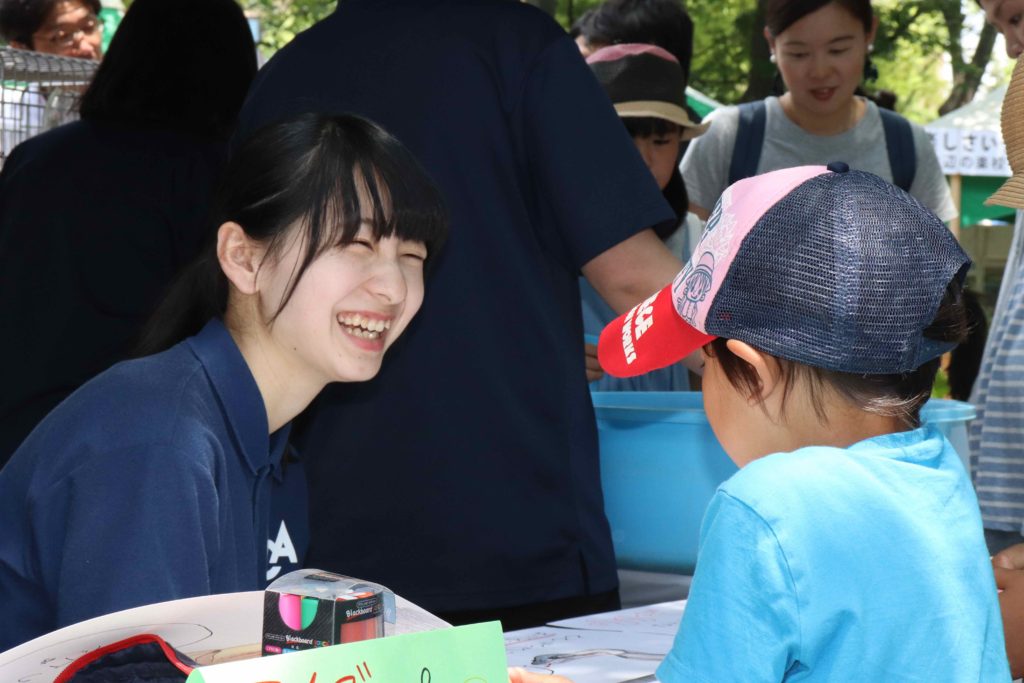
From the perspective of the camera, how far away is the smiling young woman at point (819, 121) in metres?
3.28

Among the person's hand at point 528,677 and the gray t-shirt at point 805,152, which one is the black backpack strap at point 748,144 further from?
the person's hand at point 528,677

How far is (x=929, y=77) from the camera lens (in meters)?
17.3

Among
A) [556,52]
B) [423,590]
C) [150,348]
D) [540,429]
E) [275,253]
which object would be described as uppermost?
[556,52]

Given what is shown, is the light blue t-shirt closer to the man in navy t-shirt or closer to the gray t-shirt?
the man in navy t-shirt

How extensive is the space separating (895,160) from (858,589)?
2.51 meters

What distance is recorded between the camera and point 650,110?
2732 mm

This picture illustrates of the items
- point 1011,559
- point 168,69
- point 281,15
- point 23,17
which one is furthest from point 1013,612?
point 281,15

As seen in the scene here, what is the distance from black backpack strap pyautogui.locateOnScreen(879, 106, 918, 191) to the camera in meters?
3.33

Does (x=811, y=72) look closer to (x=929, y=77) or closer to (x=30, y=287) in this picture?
(x=30, y=287)

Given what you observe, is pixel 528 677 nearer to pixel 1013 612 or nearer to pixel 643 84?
pixel 1013 612

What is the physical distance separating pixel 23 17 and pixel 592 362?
210cm

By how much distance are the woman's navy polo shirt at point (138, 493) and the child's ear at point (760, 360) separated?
0.53 meters

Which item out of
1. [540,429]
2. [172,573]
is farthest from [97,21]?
[172,573]

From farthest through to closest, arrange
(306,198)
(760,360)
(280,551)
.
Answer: (280,551)
(306,198)
(760,360)
